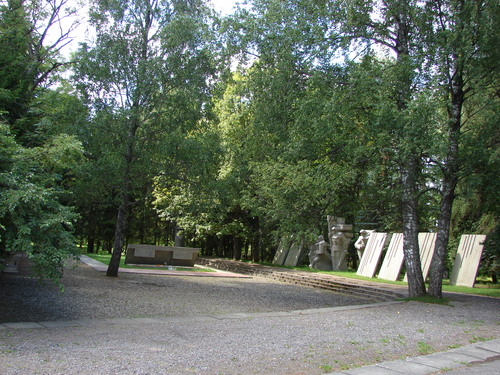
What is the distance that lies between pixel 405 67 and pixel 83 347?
9457 millimetres

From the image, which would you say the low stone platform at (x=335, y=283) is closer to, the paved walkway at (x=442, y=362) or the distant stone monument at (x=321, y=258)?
the distant stone monument at (x=321, y=258)

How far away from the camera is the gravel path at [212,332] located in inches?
206

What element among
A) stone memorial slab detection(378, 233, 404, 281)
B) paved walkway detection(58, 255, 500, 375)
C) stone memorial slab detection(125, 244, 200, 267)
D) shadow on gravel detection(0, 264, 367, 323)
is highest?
stone memorial slab detection(378, 233, 404, 281)

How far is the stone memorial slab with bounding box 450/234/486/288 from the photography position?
52.3 feet

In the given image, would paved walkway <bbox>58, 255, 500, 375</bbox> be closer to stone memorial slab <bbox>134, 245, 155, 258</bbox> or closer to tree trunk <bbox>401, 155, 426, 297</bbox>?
tree trunk <bbox>401, 155, 426, 297</bbox>

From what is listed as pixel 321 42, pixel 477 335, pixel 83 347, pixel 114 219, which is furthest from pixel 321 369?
pixel 114 219

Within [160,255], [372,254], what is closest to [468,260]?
[372,254]

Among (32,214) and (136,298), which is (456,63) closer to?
(136,298)

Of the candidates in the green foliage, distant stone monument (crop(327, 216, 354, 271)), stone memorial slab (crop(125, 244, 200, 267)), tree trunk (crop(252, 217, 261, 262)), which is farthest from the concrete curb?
tree trunk (crop(252, 217, 261, 262))

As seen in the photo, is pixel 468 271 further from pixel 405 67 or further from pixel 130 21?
pixel 130 21

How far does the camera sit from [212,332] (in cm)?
723

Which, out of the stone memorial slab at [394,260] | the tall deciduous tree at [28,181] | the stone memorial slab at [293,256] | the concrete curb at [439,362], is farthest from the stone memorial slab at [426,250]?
the tall deciduous tree at [28,181]

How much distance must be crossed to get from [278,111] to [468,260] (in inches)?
384

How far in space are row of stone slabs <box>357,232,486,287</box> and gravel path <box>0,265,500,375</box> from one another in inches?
154
